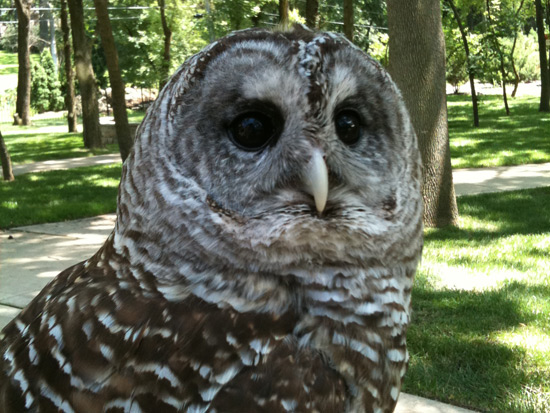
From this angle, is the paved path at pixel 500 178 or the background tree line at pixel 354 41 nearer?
the background tree line at pixel 354 41

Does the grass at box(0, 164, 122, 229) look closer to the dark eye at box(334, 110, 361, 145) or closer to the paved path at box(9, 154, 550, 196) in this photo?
the paved path at box(9, 154, 550, 196)

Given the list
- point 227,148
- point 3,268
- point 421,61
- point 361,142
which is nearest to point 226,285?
point 227,148

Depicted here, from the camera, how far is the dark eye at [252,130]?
81.7 inches

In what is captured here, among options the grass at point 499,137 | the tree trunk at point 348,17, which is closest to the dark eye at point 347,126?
the tree trunk at point 348,17

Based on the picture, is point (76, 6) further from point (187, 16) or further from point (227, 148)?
point (227, 148)

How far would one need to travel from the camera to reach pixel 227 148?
209 cm

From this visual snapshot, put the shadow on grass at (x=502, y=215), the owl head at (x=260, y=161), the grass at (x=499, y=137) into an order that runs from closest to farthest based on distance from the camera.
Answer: the owl head at (x=260, y=161)
the shadow on grass at (x=502, y=215)
the grass at (x=499, y=137)

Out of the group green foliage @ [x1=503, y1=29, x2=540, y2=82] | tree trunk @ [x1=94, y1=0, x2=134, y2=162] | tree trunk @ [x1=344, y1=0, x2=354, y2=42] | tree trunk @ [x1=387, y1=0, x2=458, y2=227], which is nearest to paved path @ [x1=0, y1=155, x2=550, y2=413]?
tree trunk @ [x1=94, y1=0, x2=134, y2=162]

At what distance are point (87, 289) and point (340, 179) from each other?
0.92 meters

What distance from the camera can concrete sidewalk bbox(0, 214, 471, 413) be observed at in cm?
559

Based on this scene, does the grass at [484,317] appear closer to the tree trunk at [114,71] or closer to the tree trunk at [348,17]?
the tree trunk at [348,17]

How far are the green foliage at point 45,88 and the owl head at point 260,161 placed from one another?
43.2 m

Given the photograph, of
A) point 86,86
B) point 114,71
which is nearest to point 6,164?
point 114,71

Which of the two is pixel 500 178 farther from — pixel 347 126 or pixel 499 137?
pixel 347 126
